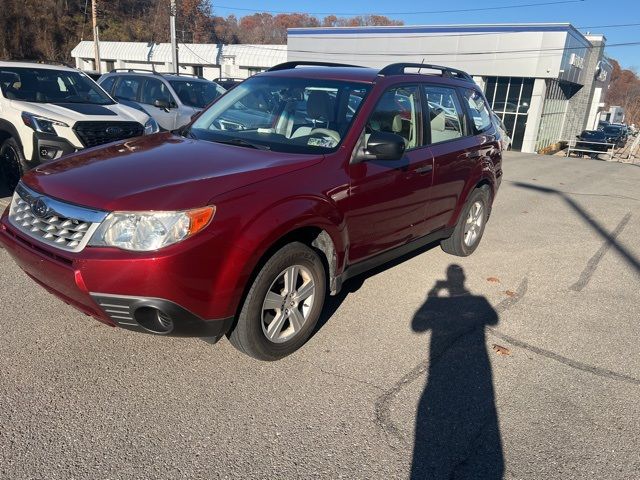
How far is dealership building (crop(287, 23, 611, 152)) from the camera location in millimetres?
31984

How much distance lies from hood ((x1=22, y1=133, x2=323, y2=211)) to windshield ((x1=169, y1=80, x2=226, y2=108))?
7.34m

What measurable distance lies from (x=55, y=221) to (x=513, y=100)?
116ft

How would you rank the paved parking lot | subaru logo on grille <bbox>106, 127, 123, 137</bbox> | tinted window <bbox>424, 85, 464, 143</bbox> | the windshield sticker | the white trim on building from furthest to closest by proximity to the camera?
the white trim on building < subaru logo on grille <bbox>106, 127, 123, 137</bbox> < tinted window <bbox>424, 85, 464, 143</bbox> < the windshield sticker < the paved parking lot

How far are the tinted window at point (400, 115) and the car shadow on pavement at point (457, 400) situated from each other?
4.78ft

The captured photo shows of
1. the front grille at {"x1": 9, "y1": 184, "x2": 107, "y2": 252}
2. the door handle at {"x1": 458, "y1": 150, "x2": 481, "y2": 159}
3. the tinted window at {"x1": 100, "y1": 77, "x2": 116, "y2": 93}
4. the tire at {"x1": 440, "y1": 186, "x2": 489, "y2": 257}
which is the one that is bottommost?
the tire at {"x1": 440, "y1": 186, "x2": 489, "y2": 257}

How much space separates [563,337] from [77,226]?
353cm

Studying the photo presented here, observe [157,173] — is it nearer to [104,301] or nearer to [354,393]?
[104,301]

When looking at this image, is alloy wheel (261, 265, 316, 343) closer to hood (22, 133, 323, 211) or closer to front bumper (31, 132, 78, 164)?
hood (22, 133, 323, 211)

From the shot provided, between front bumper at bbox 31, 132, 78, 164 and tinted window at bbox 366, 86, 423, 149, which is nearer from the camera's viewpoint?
tinted window at bbox 366, 86, 423, 149

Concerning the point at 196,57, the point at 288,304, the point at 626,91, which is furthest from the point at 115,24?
the point at 626,91

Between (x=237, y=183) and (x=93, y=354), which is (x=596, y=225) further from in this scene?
(x=93, y=354)

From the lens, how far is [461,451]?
8.57 feet

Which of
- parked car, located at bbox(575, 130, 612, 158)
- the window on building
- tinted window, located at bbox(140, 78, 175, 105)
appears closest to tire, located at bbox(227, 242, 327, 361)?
tinted window, located at bbox(140, 78, 175, 105)

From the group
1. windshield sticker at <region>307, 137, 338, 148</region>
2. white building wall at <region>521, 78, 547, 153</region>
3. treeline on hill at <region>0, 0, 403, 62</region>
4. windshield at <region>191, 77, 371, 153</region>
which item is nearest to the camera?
windshield sticker at <region>307, 137, 338, 148</region>
